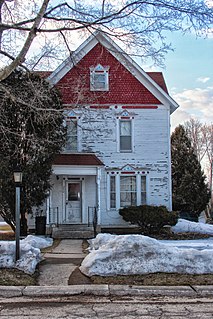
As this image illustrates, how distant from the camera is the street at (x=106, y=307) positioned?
6.38 m

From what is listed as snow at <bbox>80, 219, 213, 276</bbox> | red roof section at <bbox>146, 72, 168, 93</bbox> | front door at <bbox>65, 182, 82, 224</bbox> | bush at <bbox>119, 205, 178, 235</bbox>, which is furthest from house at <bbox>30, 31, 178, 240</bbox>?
snow at <bbox>80, 219, 213, 276</bbox>

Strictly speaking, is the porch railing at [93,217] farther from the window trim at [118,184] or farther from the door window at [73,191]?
the window trim at [118,184]

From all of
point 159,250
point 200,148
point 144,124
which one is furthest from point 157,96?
point 200,148

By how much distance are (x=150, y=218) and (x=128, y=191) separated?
2.65m

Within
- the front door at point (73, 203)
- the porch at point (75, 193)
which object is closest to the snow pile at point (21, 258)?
the porch at point (75, 193)

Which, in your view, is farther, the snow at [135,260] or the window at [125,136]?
the window at [125,136]

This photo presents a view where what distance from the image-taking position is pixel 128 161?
1956 cm

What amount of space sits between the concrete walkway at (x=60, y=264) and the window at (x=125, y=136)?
685 cm

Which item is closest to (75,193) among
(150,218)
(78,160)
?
(78,160)

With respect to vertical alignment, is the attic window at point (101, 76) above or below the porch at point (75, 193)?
above

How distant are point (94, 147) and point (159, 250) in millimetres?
10680

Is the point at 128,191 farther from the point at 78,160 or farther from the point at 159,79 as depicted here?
the point at 159,79

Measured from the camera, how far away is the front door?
19.0m

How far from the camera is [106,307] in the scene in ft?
22.7
